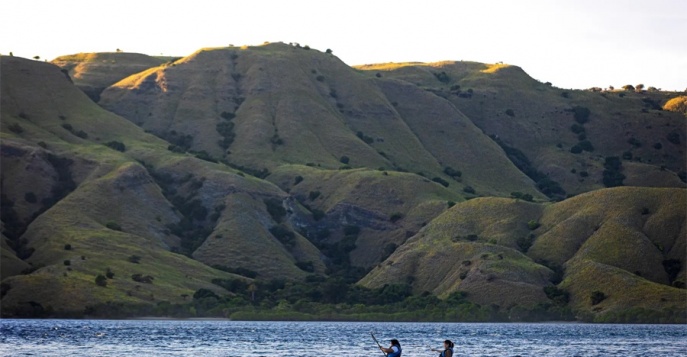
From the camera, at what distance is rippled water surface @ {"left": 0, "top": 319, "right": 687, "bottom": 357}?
4119 inches

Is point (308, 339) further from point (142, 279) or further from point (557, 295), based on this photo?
point (142, 279)

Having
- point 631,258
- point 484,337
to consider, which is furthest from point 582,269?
point 484,337

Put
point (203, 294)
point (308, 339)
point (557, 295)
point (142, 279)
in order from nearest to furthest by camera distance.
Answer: point (308, 339) → point (557, 295) → point (203, 294) → point (142, 279)

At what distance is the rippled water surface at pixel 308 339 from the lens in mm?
104625

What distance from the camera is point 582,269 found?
627ft

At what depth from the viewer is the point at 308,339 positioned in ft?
421

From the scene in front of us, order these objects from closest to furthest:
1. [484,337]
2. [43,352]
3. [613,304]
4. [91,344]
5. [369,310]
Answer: [43,352]
[91,344]
[484,337]
[613,304]
[369,310]

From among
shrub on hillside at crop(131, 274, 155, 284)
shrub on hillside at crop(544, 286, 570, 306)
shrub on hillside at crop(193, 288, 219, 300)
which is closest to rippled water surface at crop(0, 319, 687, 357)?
shrub on hillside at crop(544, 286, 570, 306)

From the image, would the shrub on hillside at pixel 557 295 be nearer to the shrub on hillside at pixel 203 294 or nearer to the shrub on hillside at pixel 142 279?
the shrub on hillside at pixel 203 294

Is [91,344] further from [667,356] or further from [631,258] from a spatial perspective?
[631,258]

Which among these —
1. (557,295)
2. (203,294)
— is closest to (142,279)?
(203,294)

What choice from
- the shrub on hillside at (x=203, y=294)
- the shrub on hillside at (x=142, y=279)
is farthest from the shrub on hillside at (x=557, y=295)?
→ the shrub on hillside at (x=142, y=279)

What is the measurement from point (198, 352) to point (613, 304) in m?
91.2

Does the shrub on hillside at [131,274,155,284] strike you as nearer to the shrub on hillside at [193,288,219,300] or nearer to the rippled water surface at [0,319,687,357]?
the shrub on hillside at [193,288,219,300]
